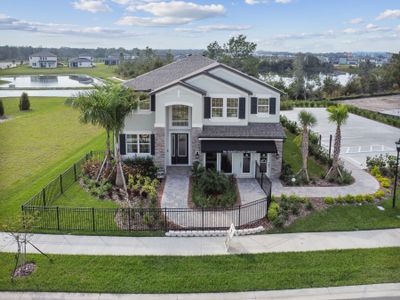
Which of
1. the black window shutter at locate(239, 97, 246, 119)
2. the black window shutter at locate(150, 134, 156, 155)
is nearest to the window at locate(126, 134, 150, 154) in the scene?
the black window shutter at locate(150, 134, 156, 155)

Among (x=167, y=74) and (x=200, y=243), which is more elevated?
(x=167, y=74)

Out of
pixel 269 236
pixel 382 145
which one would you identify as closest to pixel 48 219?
pixel 269 236

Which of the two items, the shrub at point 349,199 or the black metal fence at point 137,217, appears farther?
Answer: the shrub at point 349,199

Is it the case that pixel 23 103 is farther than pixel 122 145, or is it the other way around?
pixel 23 103

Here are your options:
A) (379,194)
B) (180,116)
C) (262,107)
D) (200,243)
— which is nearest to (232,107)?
(262,107)

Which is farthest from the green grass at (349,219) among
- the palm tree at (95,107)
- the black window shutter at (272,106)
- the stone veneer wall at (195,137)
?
the palm tree at (95,107)

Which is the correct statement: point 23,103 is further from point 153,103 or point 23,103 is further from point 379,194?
point 379,194

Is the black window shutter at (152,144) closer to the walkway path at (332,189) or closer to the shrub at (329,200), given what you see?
the walkway path at (332,189)

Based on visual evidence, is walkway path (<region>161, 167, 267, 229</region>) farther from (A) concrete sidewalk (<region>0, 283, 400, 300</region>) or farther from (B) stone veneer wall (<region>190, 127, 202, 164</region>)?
(A) concrete sidewalk (<region>0, 283, 400, 300</region>)
